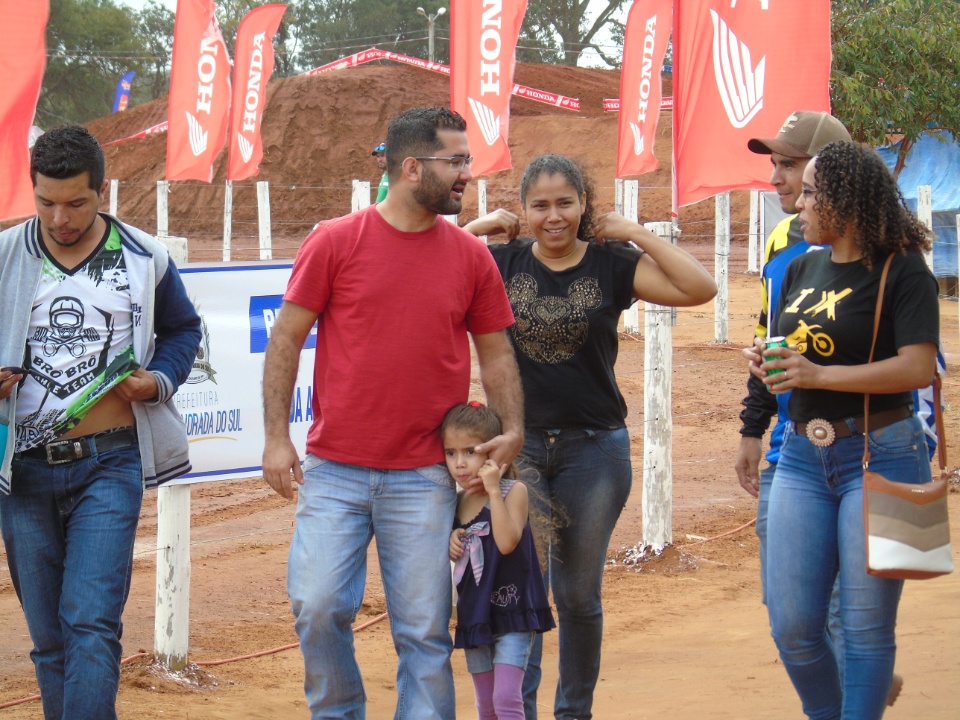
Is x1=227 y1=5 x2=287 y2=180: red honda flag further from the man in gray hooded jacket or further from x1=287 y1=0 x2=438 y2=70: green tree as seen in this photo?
x1=287 y1=0 x2=438 y2=70: green tree

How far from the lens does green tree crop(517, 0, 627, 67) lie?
2157 inches

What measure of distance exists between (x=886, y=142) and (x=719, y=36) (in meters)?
15.8

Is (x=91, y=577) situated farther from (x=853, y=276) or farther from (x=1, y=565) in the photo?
(x=1, y=565)

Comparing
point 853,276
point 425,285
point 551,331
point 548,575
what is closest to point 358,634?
point 548,575

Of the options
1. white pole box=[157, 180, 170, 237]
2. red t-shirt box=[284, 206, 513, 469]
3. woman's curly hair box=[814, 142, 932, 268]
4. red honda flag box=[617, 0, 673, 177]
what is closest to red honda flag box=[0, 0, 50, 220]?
red t-shirt box=[284, 206, 513, 469]

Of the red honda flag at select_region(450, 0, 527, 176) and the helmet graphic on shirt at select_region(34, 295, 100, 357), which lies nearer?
the helmet graphic on shirt at select_region(34, 295, 100, 357)

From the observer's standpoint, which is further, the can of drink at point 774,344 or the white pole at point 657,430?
the white pole at point 657,430

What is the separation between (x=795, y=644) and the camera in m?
3.65

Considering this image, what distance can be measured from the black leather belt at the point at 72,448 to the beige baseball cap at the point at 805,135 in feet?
8.51

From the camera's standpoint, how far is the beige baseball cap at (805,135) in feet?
14.0

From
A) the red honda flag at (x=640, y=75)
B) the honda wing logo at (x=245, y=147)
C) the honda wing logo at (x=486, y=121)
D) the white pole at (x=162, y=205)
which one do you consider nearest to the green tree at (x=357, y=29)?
the white pole at (x=162, y=205)

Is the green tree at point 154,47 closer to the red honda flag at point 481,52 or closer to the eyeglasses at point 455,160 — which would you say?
the red honda flag at point 481,52

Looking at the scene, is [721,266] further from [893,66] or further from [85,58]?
[85,58]

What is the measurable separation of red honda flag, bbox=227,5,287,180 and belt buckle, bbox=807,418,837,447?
16765mm
